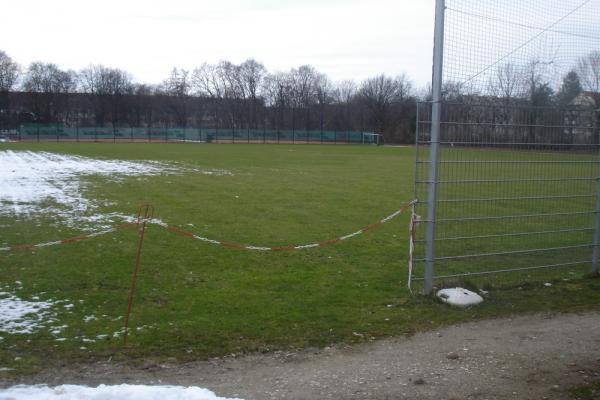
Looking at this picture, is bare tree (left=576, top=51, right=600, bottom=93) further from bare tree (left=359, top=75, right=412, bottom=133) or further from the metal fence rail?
bare tree (left=359, top=75, right=412, bottom=133)

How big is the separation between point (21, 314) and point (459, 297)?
5.27 m

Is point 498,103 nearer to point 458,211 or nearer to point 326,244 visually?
point 326,244

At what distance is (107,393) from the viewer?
14.3 feet

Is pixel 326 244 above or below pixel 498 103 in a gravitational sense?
below

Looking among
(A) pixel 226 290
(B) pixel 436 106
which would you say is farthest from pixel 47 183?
(B) pixel 436 106

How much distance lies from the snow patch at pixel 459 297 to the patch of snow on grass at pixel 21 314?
4801mm

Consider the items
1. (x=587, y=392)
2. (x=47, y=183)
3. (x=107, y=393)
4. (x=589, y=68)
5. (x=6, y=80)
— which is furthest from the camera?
(x=6, y=80)

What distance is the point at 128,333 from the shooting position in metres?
5.98

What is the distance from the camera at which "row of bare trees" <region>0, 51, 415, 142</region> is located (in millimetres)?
99250

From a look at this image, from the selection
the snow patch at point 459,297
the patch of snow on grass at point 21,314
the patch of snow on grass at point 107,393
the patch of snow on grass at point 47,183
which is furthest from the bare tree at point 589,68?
the patch of snow on grass at point 47,183

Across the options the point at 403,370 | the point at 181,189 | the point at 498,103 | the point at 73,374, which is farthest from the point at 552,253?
the point at 181,189

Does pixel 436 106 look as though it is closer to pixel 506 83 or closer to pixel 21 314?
pixel 506 83

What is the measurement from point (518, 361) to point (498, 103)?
151 inches

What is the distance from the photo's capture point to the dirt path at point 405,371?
4602mm
